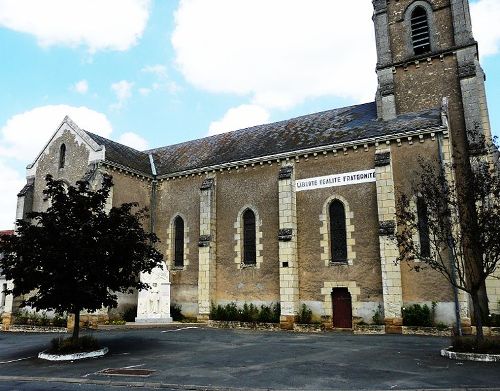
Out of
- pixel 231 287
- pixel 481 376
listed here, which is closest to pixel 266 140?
pixel 231 287

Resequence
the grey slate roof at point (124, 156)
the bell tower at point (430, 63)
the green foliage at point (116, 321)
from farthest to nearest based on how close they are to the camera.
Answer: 1. the grey slate roof at point (124, 156)
2. the green foliage at point (116, 321)
3. the bell tower at point (430, 63)

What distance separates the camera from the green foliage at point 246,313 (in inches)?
859

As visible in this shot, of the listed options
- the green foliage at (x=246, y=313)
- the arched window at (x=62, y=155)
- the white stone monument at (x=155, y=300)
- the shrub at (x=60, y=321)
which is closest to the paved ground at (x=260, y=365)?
the green foliage at (x=246, y=313)

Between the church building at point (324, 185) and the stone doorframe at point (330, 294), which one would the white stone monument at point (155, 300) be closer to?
the church building at point (324, 185)

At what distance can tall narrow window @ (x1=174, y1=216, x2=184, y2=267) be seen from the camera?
26484mm

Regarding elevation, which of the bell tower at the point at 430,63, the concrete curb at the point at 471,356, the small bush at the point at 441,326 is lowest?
the concrete curb at the point at 471,356

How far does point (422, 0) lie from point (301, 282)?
56.7ft

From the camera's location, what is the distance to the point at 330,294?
21.0 m

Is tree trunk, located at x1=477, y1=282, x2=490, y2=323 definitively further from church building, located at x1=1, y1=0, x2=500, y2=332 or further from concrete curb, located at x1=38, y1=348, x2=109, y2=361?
concrete curb, located at x1=38, y1=348, x2=109, y2=361

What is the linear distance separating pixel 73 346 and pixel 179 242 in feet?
41.7

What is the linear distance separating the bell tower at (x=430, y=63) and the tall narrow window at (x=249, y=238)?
911cm

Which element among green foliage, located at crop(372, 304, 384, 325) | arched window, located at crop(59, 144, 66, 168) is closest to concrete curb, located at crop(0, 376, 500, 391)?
green foliage, located at crop(372, 304, 384, 325)

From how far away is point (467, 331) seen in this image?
1788 centimetres

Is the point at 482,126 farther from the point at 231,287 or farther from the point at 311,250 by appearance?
the point at 231,287
